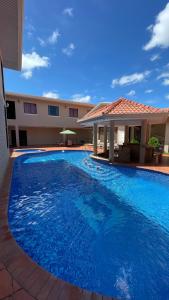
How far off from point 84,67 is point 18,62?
14.6 meters

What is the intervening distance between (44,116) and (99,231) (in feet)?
61.7

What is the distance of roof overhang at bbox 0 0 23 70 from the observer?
4.87m

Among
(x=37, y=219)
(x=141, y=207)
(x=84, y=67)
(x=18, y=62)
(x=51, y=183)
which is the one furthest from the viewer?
(x=84, y=67)

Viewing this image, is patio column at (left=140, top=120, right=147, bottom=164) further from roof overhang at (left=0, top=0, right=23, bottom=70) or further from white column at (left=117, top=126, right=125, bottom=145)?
white column at (left=117, top=126, right=125, bottom=145)

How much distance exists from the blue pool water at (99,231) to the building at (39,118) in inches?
541

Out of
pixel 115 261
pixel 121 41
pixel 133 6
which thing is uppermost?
pixel 121 41

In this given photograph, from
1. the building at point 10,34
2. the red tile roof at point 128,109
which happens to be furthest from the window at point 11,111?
the red tile roof at point 128,109

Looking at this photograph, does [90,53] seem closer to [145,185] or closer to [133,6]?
[133,6]

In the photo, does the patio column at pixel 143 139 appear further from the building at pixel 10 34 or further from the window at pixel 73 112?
the window at pixel 73 112

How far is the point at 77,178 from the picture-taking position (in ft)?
25.6

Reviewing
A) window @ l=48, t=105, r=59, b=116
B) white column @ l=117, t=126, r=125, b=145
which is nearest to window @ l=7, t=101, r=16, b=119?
window @ l=48, t=105, r=59, b=116

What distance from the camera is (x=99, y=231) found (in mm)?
3779

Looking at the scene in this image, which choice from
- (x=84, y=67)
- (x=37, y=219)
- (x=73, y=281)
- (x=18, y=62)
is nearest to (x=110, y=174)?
(x=37, y=219)

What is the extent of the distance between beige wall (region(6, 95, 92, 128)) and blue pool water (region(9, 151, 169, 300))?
1366 cm
